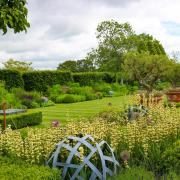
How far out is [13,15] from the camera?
29.1 ft

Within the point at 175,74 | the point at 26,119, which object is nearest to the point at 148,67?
the point at 175,74

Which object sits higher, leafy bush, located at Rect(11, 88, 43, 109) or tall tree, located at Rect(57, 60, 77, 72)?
tall tree, located at Rect(57, 60, 77, 72)

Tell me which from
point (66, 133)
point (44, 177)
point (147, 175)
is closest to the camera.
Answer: point (44, 177)

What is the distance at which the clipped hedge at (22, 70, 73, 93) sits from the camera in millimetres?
30562

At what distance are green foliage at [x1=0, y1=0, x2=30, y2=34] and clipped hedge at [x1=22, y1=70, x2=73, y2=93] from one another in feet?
69.9

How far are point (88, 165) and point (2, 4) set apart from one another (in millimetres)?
4832

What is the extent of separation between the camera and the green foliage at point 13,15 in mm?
8758

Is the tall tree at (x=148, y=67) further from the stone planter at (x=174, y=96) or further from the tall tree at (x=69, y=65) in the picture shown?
the tall tree at (x=69, y=65)

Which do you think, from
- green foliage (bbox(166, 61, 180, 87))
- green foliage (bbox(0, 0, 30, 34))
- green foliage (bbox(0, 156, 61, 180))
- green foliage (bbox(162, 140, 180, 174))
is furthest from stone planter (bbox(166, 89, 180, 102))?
green foliage (bbox(0, 156, 61, 180))

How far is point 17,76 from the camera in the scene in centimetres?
2897

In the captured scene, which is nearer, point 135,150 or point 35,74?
point 135,150

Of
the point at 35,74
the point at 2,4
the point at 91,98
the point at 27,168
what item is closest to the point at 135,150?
the point at 27,168

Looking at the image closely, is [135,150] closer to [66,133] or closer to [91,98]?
[66,133]

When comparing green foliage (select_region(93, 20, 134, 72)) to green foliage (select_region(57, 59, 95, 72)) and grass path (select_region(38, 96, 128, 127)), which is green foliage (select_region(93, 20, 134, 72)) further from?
grass path (select_region(38, 96, 128, 127))
